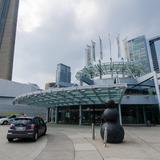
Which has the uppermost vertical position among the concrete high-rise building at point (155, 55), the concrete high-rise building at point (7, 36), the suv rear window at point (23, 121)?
the concrete high-rise building at point (7, 36)

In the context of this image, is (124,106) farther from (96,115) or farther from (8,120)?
(8,120)

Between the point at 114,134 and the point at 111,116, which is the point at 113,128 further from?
the point at 111,116

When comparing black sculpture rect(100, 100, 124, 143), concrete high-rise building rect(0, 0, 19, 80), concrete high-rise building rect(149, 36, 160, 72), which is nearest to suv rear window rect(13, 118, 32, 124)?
black sculpture rect(100, 100, 124, 143)

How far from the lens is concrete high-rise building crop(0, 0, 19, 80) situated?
384 ft

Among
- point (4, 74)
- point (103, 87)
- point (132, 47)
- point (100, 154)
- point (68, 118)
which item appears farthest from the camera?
point (4, 74)

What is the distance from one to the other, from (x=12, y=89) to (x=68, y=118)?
32.7 m

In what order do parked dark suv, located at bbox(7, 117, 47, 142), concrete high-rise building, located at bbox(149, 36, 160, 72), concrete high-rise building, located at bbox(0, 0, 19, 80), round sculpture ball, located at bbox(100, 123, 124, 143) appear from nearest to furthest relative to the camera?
1. round sculpture ball, located at bbox(100, 123, 124, 143)
2. parked dark suv, located at bbox(7, 117, 47, 142)
3. concrete high-rise building, located at bbox(149, 36, 160, 72)
4. concrete high-rise building, located at bbox(0, 0, 19, 80)

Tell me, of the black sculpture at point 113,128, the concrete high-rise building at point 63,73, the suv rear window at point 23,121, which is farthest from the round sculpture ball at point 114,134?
the concrete high-rise building at point 63,73

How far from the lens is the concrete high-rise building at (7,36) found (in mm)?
117062

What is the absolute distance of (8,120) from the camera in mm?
31484

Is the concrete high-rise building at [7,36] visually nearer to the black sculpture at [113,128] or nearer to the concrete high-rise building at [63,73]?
the concrete high-rise building at [63,73]

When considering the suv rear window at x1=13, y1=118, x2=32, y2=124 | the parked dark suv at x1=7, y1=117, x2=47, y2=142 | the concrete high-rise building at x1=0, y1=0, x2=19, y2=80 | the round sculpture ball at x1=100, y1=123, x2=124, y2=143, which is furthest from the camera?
the concrete high-rise building at x1=0, y1=0, x2=19, y2=80

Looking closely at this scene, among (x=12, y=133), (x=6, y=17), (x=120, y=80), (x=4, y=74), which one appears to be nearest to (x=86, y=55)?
(x=120, y=80)

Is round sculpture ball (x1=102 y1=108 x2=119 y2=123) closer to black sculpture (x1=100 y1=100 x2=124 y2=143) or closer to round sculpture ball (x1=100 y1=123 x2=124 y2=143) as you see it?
black sculpture (x1=100 y1=100 x2=124 y2=143)
